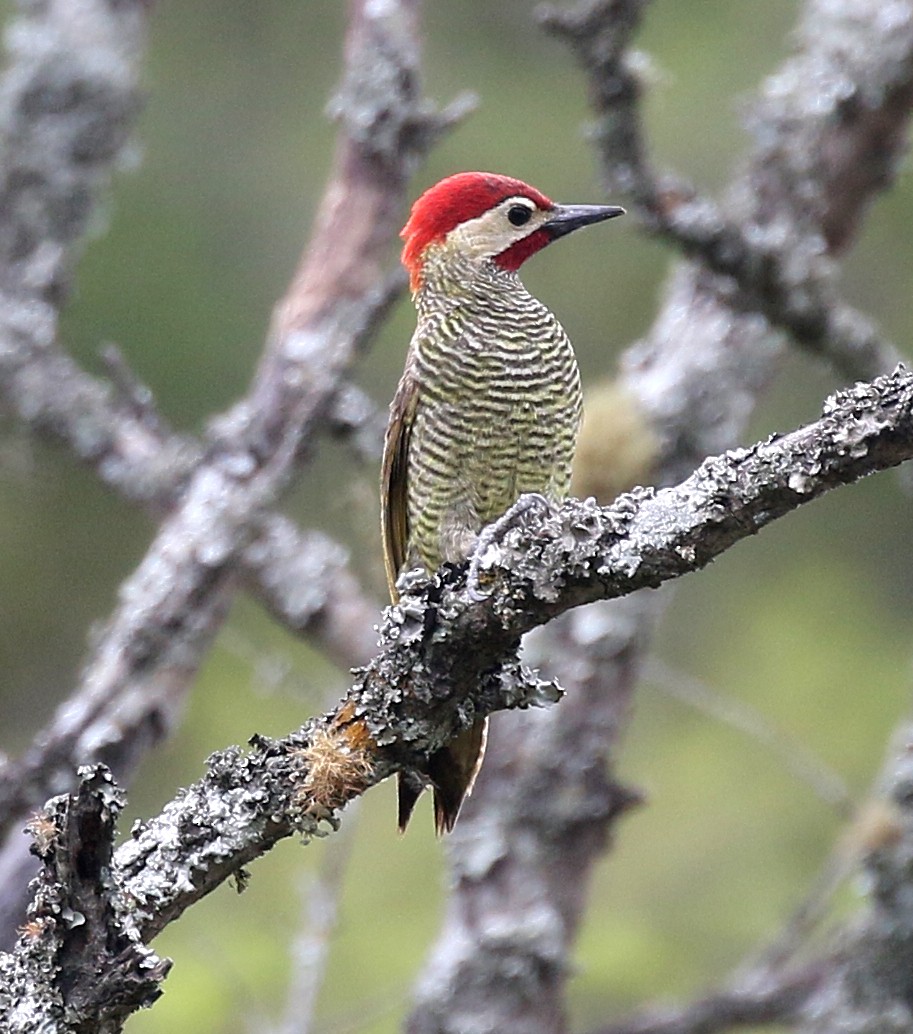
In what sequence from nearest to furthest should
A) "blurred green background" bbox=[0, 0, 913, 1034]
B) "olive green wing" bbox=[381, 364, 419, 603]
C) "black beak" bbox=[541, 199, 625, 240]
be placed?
"olive green wing" bbox=[381, 364, 419, 603], "black beak" bbox=[541, 199, 625, 240], "blurred green background" bbox=[0, 0, 913, 1034]

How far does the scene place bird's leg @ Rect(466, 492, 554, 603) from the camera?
2.70 m

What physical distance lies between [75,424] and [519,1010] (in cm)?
A: 206

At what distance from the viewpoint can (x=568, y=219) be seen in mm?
4508

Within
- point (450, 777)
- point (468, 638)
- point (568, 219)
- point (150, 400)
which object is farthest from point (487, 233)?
point (468, 638)

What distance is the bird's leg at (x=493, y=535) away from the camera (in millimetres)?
2703

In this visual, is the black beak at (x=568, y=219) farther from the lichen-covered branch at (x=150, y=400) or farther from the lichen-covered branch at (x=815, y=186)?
the lichen-covered branch at (x=150, y=400)

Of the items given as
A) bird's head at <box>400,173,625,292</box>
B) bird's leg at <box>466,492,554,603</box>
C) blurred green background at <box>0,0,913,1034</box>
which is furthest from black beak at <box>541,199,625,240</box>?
blurred green background at <box>0,0,913,1034</box>

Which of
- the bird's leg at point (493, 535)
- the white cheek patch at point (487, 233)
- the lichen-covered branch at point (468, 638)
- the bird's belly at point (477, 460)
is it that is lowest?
the lichen-covered branch at point (468, 638)

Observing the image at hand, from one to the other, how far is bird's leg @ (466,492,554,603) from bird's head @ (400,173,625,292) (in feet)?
6.02

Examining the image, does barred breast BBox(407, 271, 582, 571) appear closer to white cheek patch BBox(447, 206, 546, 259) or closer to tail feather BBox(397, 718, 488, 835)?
white cheek patch BBox(447, 206, 546, 259)

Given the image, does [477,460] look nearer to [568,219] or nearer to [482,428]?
[482,428]

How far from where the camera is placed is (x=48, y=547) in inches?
334

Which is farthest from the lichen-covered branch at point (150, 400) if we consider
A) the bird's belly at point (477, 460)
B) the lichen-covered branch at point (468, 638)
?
the lichen-covered branch at point (468, 638)

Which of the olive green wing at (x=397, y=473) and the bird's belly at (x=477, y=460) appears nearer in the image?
the bird's belly at (x=477, y=460)
